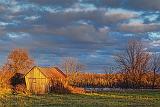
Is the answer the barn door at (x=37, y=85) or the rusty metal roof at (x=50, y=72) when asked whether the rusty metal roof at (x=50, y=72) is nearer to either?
the rusty metal roof at (x=50, y=72)

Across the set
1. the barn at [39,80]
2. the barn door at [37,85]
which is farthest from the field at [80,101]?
the barn at [39,80]

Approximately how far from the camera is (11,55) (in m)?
101

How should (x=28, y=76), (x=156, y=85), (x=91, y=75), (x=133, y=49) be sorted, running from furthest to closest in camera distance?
(x=91, y=75) → (x=133, y=49) → (x=156, y=85) → (x=28, y=76)

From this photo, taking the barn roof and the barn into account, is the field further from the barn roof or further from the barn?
the barn roof

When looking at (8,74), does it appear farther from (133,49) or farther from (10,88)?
(133,49)

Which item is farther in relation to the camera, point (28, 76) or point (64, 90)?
point (28, 76)

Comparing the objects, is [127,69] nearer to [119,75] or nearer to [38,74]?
[119,75]

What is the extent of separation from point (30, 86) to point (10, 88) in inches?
231

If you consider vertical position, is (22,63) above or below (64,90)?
above

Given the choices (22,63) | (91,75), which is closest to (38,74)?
(22,63)

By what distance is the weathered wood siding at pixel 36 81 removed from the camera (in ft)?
270

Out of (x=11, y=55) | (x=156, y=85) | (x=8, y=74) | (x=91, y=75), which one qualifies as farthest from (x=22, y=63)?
(x=156, y=85)

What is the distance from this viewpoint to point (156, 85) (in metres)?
95.6

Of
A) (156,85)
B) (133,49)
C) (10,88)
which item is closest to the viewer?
(10,88)
